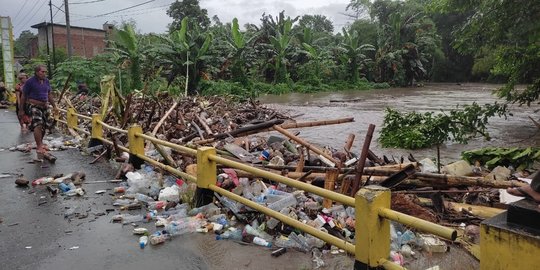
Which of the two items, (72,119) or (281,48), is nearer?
(72,119)

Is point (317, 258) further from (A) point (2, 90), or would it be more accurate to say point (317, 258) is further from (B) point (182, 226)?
(A) point (2, 90)

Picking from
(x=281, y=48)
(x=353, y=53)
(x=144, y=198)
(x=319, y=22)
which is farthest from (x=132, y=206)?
(x=319, y=22)

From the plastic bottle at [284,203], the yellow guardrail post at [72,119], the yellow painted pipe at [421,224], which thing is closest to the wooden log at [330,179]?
the plastic bottle at [284,203]

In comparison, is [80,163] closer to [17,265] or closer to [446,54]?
[17,265]

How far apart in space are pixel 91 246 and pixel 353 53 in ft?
116

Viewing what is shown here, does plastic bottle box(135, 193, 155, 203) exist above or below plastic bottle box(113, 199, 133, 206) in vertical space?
above

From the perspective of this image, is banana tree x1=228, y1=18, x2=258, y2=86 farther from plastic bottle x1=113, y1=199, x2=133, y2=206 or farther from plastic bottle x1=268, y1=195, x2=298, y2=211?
plastic bottle x1=268, y1=195, x2=298, y2=211

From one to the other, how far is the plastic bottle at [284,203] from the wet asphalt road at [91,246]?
2.20 ft

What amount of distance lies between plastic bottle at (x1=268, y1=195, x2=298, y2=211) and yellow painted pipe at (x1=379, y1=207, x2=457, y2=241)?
192 centimetres

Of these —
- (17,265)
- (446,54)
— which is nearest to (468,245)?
(17,265)

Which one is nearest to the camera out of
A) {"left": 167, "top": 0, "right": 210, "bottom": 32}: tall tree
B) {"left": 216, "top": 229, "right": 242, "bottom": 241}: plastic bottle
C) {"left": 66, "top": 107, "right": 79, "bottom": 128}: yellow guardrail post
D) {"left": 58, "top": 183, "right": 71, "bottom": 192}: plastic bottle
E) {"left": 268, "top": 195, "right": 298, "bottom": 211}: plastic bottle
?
{"left": 216, "top": 229, "right": 242, "bottom": 241}: plastic bottle

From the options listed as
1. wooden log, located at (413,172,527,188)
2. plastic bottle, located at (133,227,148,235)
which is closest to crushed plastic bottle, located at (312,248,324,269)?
plastic bottle, located at (133,227,148,235)

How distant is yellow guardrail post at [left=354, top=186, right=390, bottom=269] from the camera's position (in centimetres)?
269

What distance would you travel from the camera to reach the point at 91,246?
156 inches
